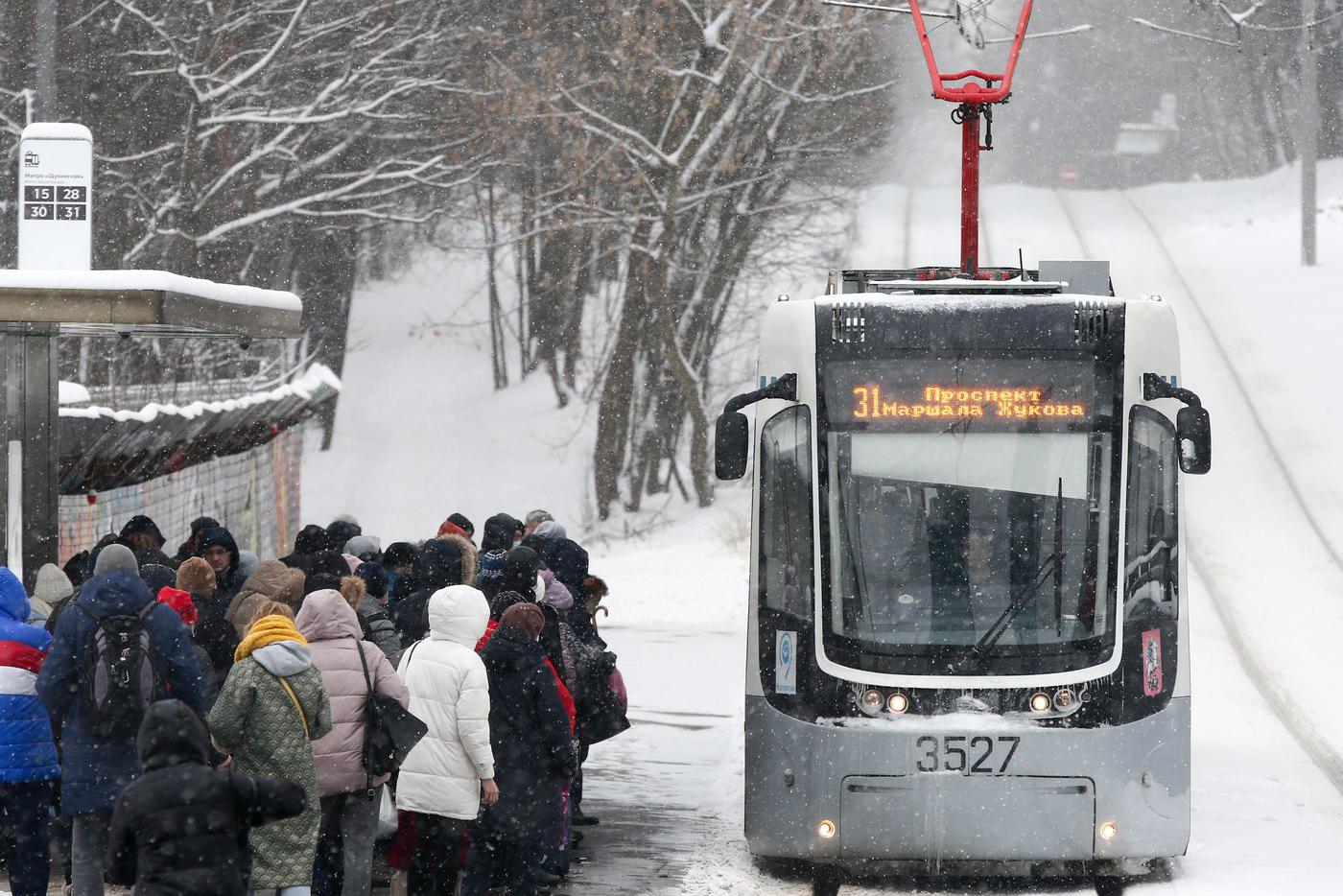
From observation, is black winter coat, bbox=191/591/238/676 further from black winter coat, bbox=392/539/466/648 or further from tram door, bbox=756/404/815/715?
tram door, bbox=756/404/815/715

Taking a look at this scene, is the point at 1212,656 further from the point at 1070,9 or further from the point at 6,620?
the point at 1070,9

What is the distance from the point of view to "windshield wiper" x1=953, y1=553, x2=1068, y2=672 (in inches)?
375

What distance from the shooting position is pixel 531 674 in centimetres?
842

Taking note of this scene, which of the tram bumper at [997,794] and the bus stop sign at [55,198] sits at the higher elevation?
the bus stop sign at [55,198]

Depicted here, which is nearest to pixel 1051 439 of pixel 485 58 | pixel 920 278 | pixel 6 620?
pixel 920 278

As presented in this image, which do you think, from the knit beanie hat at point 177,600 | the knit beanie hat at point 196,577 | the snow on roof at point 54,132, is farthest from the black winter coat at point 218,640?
the snow on roof at point 54,132

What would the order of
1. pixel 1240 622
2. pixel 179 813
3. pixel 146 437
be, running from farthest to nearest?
pixel 1240 622
pixel 146 437
pixel 179 813

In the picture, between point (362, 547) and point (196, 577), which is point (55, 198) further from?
point (196, 577)

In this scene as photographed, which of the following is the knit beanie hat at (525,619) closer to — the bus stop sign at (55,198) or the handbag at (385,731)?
the handbag at (385,731)

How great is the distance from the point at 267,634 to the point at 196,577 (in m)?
2.06

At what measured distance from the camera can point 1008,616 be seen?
31.4 feet

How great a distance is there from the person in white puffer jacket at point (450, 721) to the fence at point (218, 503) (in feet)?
25.9

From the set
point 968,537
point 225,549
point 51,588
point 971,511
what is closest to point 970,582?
point 968,537

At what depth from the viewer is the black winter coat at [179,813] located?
5812mm
